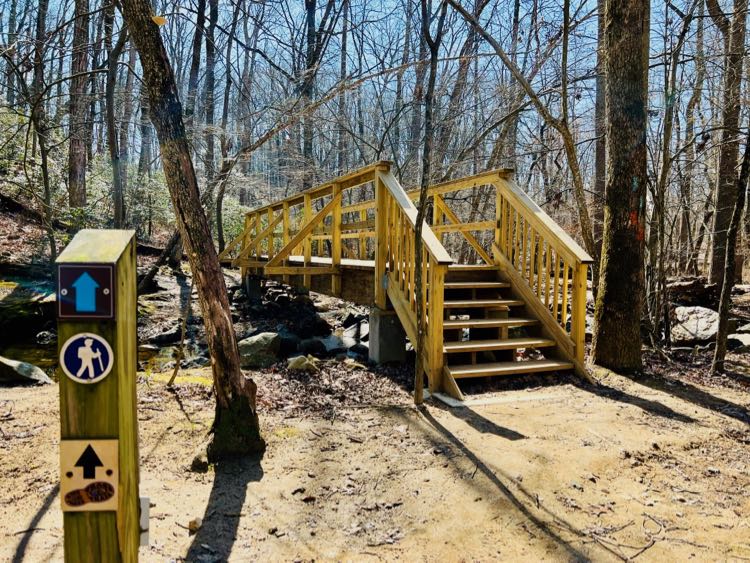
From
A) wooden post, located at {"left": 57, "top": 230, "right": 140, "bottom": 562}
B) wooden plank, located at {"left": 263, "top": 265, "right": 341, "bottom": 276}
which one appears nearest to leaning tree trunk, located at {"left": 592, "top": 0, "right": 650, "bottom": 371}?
wooden plank, located at {"left": 263, "top": 265, "right": 341, "bottom": 276}

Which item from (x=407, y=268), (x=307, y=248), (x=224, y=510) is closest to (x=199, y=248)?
(x=224, y=510)

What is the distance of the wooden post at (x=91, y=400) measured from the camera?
4.30 ft

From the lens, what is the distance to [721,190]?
32.3ft

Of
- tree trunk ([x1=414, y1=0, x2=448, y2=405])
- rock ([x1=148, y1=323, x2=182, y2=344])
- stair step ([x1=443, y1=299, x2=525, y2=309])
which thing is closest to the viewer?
tree trunk ([x1=414, y1=0, x2=448, y2=405])

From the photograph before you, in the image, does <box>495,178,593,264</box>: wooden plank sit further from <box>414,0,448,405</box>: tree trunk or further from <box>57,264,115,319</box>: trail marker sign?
<box>57,264,115,319</box>: trail marker sign

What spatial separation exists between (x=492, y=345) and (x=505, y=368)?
0.88 feet

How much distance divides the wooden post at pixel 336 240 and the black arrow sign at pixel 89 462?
5.51 metres

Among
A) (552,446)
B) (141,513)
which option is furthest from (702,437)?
(141,513)

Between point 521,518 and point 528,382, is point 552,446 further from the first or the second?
point 528,382

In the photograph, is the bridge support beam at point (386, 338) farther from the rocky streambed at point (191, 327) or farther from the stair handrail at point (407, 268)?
the rocky streambed at point (191, 327)

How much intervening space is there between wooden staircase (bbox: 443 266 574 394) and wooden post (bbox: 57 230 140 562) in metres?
3.41

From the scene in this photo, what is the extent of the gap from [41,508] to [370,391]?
9.55ft

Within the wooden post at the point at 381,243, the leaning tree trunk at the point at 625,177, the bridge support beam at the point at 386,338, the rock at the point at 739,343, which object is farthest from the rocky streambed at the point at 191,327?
the rock at the point at 739,343

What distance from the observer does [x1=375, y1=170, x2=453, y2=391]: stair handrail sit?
14.7ft
